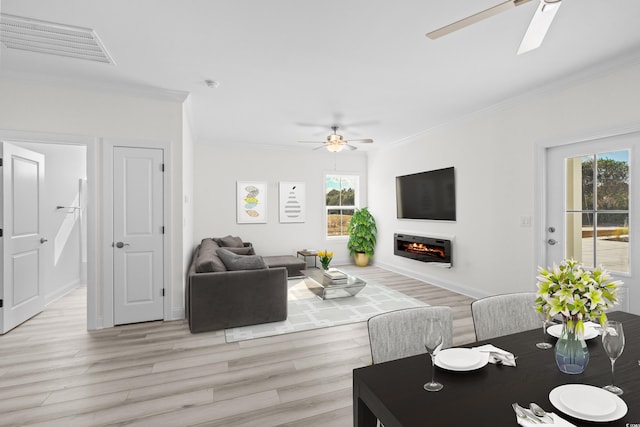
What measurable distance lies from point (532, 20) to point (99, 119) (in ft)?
12.9

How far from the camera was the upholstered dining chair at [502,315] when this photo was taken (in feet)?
5.77

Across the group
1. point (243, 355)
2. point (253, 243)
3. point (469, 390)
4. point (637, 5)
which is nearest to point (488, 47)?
point (637, 5)

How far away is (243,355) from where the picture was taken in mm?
2781

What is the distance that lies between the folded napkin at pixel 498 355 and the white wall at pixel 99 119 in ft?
10.9

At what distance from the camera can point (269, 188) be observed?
673 centimetres

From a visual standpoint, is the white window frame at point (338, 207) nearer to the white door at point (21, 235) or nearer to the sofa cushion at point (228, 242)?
the sofa cushion at point (228, 242)

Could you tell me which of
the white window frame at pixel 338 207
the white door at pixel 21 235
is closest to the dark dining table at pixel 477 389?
the white door at pixel 21 235

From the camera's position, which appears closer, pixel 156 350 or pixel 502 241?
pixel 156 350

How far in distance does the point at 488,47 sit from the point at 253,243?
206 inches

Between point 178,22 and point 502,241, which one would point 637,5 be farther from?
point 178,22

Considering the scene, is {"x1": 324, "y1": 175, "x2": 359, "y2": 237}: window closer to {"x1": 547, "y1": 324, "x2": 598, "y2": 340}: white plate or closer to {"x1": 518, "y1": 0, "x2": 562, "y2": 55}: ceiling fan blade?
{"x1": 518, "y1": 0, "x2": 562, "y2": 55}: ceiling fan blade

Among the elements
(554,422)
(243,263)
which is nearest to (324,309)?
(243,263)

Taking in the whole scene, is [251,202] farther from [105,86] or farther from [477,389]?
[477,389]

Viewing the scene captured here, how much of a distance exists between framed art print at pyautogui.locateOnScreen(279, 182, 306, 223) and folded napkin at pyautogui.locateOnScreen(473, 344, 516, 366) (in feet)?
18.6
